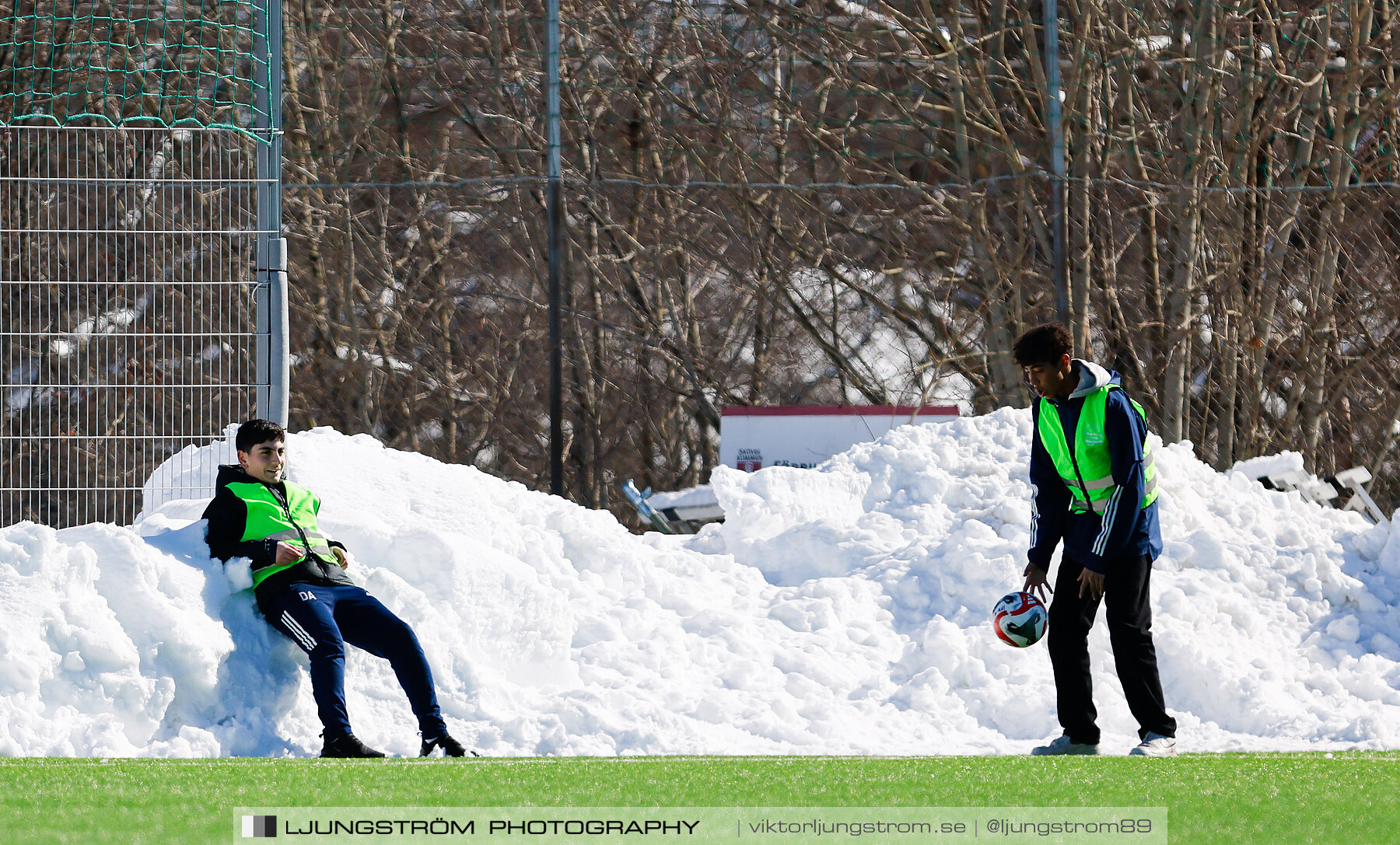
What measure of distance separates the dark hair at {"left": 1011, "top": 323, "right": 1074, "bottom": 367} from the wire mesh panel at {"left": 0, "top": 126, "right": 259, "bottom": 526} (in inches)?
164

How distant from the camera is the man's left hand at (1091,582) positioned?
5.85 meters

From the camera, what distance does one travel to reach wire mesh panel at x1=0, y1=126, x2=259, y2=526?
8211 mm

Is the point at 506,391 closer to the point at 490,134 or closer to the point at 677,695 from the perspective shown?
the point at 490,134

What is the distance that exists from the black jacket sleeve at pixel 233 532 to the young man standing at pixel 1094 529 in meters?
3.09

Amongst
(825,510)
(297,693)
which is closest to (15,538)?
(297,693)

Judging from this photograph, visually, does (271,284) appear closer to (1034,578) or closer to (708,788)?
(1034,578)

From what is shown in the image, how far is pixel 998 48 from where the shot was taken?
11000mm

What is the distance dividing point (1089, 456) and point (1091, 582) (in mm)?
464

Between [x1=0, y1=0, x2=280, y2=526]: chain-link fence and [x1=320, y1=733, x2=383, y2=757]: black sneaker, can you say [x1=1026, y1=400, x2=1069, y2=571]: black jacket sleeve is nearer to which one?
[x1=320, y1=733, x2=383, y2=757]: black sneaker

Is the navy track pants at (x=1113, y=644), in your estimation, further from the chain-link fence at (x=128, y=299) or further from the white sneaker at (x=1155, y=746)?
the chain-link fence at (x=128, y=299)

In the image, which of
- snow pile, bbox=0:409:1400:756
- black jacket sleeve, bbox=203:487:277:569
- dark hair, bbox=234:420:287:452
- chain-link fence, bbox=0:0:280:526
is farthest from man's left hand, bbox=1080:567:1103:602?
chain-link fence, bbox=0:0:280:526

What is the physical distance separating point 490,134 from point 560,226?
0.90m

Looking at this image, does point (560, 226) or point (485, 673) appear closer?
point (485, 673)

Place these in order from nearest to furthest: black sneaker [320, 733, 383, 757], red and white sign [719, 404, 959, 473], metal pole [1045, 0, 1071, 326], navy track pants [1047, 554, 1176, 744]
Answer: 1. black sneaker [320, 733, 383, 757]
2. navy track pants [1047, 554, 1176, 744]
3. red and white sign [719, 404, 959, 473]
4. metal pole [1045, 0, 1071, 326]
